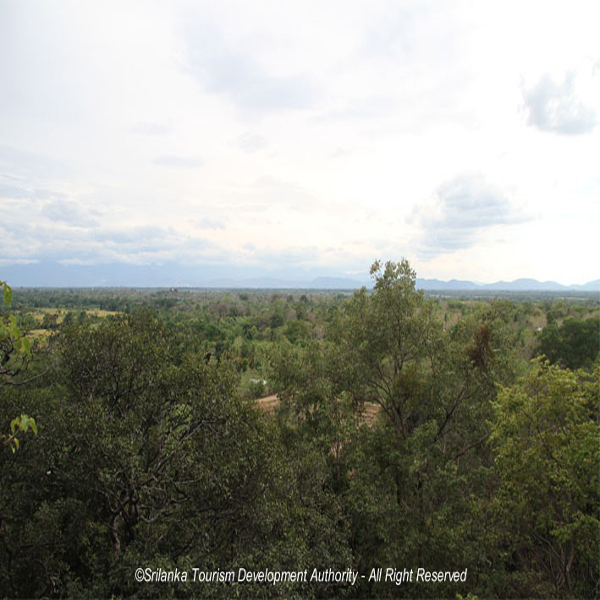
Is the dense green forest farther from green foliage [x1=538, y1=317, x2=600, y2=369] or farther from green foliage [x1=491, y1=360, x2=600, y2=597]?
green foliage [x1=538, y1=317, x2=600, y2=369]

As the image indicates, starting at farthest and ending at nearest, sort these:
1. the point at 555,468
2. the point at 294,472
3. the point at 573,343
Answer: the point at 573,343, the point at 294,472, the point at 555,468

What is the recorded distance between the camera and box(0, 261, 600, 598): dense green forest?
773cm

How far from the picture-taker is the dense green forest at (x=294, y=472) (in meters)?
7.73

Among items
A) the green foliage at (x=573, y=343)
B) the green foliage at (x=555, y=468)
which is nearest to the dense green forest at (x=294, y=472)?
the green foliage at (x=555, y=468)

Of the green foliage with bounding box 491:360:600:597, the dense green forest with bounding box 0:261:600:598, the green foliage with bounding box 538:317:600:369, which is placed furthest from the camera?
the green foliage with bounding box 538:317:600:369

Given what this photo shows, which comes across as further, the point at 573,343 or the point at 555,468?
the point at 573,343

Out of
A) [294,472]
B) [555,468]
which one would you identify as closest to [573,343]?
[555,468]

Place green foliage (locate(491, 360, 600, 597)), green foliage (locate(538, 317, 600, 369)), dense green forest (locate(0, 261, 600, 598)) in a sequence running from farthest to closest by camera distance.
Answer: green foliage (locate(538, 317, 600, 369))
green foliage (locate(491, 360, 600, 597))
dense green forest (locate(0, 261, 600, 598))

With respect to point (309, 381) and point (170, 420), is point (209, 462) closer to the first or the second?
point (170, 420)

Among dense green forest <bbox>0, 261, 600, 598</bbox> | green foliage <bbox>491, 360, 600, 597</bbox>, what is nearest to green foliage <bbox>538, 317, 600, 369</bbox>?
Result: dense green forest <bbox>0, 261, 600, 598</bbox>

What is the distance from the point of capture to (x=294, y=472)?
36.0 ft

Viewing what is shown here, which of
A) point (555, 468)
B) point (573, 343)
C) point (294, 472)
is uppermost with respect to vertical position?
point (555, 468)

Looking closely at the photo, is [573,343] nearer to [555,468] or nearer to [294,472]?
[555,468]

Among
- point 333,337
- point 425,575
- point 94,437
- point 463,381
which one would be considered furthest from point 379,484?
point 94,437
